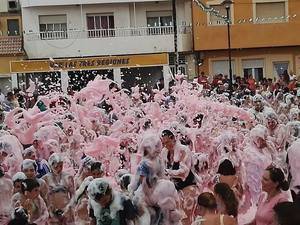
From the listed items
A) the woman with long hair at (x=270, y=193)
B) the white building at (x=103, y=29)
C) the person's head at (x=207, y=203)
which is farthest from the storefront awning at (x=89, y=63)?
the person's head at (x=207, y=203)

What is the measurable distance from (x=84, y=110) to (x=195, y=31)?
908 inches

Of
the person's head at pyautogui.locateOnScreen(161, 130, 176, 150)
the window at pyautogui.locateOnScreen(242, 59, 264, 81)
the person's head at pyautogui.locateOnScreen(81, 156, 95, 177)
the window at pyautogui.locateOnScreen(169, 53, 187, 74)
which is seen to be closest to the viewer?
the person's head at pyautogui.locateOnScreen(81, 156, 95, 177)

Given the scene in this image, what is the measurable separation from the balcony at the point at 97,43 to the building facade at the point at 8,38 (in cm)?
57

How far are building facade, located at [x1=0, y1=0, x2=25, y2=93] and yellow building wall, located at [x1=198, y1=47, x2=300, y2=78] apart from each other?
29.3 feet

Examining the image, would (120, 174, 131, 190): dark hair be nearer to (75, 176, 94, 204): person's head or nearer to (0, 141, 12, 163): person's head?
(75, 176, 94, 204): person's head

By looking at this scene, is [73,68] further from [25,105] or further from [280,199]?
[280,199]

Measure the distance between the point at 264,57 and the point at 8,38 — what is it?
40.9 feet

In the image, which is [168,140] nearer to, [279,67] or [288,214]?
[288,214]

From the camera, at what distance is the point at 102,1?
36500mm

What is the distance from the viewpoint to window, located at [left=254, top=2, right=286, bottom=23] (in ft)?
124

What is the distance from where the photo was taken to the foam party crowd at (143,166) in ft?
20.9

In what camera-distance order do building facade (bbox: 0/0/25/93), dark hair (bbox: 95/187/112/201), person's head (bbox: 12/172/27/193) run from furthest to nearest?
building facade (bbox: 0/0/25/93) → person's head (bbox: 12/172/27/193) → dark hair (bbox: 95/187/112/201)

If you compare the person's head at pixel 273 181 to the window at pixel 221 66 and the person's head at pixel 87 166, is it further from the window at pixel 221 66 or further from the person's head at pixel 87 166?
the window at pixel 221 66

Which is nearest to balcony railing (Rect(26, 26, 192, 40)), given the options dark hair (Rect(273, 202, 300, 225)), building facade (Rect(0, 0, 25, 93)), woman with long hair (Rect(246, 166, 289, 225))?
building facade (Rect(0, 0, 25, 93))
